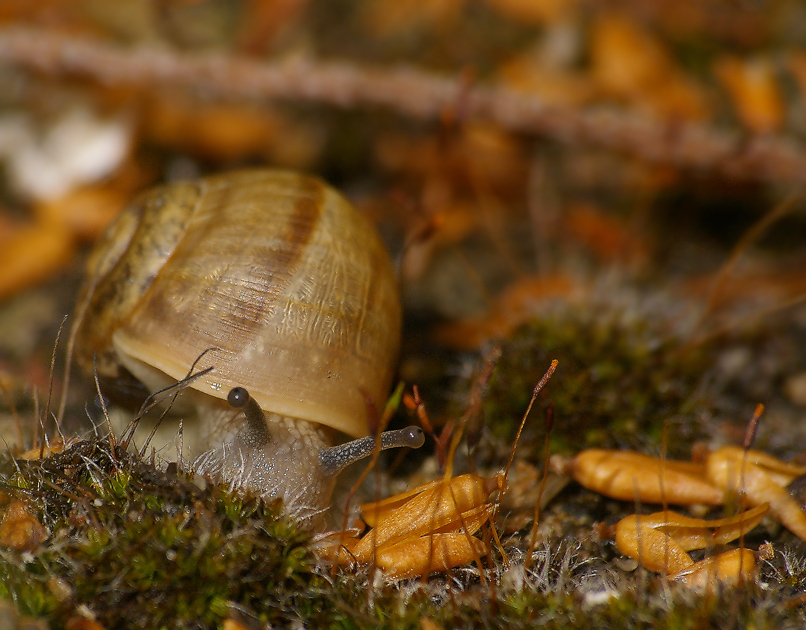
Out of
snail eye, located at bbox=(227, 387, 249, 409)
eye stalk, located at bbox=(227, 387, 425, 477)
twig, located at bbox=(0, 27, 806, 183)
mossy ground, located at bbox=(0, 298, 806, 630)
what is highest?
twig, located at bbox=(0, 27, 806, 183)

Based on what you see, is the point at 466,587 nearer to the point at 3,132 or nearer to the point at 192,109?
the point at 192,109

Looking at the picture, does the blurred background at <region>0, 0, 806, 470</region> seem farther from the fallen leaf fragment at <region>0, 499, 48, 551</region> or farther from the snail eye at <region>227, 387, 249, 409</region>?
the snail eye at <region>227, 387, 249, 409</region>

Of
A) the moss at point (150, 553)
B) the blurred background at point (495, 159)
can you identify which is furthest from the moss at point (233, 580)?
the blurred background at point (495, 159)

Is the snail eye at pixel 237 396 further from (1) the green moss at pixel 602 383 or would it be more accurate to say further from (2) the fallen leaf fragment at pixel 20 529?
(1) the green moss at pixel 602 383

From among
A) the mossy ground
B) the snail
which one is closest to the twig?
the snail

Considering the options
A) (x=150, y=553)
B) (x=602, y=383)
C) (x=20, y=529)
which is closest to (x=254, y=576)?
(x=150, y=553)

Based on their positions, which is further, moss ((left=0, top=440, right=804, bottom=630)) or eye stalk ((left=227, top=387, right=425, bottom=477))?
eye stalk ((left=227, top=387, right=425, bottom=477))
